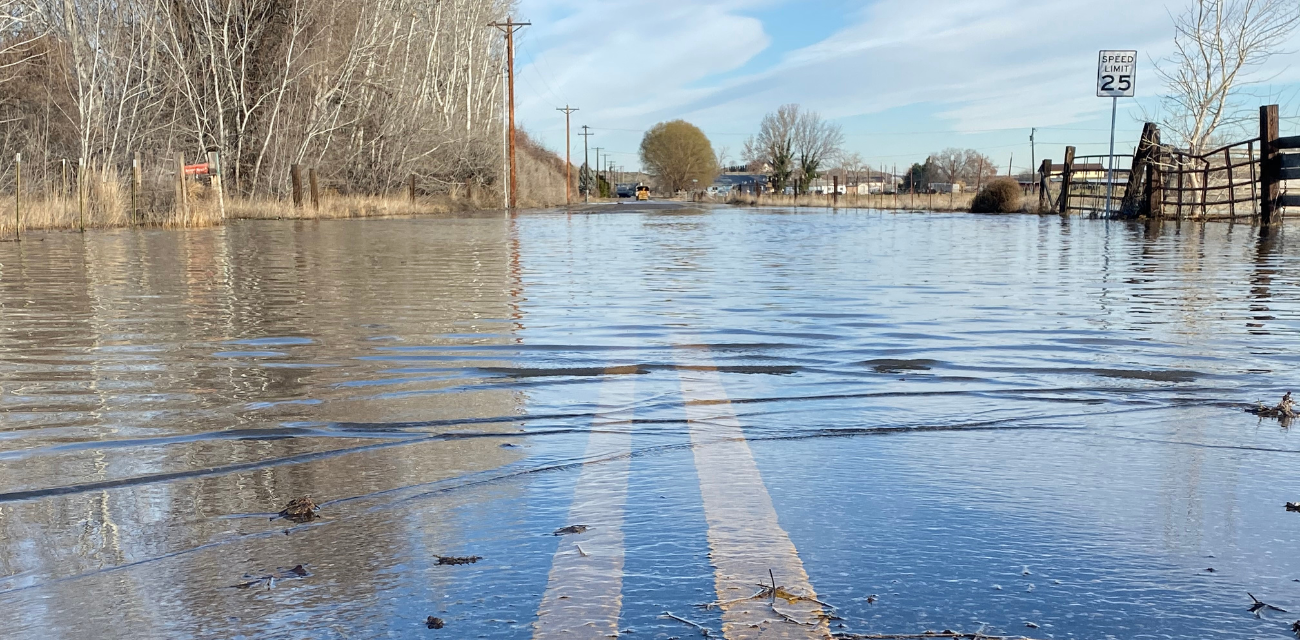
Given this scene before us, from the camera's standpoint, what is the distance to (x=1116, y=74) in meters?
23.1

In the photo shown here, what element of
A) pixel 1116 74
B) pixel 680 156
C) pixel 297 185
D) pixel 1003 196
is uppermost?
pixel 680 156

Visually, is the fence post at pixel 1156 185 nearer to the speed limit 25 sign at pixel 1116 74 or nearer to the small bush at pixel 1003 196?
the speed limit 25 sign at pixel 1116 74

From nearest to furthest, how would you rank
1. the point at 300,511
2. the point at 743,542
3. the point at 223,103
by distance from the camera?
1. the point at 743,542
2. the point at 300,511
3. the point at 223,103

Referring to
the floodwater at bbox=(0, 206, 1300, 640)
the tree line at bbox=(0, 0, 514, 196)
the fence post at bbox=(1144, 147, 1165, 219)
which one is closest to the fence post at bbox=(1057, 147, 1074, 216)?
the fence post at bbox=(1144, 147, 1165, 219)

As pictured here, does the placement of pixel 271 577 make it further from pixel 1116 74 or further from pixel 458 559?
pixel 1116 74

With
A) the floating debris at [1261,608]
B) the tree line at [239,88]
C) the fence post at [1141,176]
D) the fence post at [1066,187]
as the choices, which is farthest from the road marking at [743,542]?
the fence post at [1066,187]

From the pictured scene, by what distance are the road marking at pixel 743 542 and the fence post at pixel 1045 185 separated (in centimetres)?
3029

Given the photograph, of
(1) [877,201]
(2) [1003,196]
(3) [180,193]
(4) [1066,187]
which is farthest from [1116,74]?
(1) [877,201]

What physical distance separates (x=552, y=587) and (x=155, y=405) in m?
2.70

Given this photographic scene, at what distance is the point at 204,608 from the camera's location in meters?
2.27

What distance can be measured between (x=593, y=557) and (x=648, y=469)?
852mm

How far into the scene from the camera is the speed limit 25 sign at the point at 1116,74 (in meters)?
22.9

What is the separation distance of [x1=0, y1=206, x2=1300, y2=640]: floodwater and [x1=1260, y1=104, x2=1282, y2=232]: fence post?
42.6 ft

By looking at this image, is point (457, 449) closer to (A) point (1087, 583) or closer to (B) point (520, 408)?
(B) point (520, 408)
